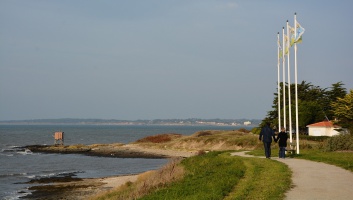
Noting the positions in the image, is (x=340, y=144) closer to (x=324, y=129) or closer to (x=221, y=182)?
(x=221, y=182)

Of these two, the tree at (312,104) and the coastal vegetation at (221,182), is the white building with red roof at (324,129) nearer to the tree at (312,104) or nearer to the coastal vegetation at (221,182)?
the tree at (312,104)

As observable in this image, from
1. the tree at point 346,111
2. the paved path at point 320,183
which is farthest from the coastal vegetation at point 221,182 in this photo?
the tree at point 346,111

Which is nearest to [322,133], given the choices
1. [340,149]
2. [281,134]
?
Answer: [340,149]

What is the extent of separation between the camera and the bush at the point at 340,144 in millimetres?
29109

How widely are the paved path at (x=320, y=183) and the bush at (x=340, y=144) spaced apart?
32.9 feet

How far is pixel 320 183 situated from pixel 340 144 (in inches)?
623

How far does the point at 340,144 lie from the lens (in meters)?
29.3

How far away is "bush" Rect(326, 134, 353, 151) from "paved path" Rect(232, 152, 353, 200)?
10021 millimetres

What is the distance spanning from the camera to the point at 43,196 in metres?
27.0

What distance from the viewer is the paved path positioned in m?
12.6

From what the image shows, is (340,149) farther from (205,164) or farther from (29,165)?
(29,165)

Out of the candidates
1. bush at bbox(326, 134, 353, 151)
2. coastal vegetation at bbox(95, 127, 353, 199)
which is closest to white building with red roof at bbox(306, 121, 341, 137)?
bush at bbox(326, 134, 353, 151)

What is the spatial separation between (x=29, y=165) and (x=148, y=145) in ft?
90.2

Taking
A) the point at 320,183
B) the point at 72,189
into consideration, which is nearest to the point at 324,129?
the point at 72,189
